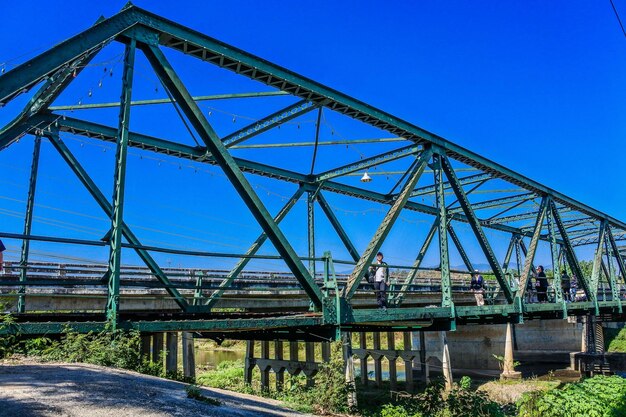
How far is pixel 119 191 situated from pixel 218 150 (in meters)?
1.70

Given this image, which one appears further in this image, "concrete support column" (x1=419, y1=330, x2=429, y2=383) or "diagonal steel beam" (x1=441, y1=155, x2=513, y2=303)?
"concrete support column" (x1=419, y1=330, x2=429, y2=383)

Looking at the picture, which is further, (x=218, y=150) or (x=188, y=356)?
(x=188, y=356)

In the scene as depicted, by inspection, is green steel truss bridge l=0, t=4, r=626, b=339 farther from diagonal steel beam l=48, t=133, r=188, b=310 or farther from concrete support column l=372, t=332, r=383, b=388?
concrete support column l=372, t=332, r=383, b=388

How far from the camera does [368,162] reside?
15.1 metres

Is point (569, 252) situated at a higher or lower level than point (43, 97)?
lower

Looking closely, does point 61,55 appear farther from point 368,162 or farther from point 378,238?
point 368,162

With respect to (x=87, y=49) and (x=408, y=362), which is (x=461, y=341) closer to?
(x=408, y=362)

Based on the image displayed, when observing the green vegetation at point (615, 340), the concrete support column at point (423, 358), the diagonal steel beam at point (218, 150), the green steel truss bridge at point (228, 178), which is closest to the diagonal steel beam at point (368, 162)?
the green steel truss bridge at point (228, 178)

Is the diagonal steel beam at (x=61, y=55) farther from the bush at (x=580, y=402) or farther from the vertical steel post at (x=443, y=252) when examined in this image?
the bush at (x=580, y=402)

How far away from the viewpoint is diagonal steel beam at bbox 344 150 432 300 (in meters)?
10.9

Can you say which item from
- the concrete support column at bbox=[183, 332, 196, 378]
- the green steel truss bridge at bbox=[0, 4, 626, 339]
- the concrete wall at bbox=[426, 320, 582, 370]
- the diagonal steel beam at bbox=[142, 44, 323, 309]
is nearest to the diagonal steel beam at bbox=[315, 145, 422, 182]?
the green steel truss bridge at bbox=[0, 4, 626, 339]

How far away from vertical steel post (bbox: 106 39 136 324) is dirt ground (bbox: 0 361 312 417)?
34.0 inches

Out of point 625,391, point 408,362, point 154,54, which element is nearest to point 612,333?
point 408,362

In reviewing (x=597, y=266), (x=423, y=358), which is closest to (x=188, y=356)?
(x=423, y=358)
